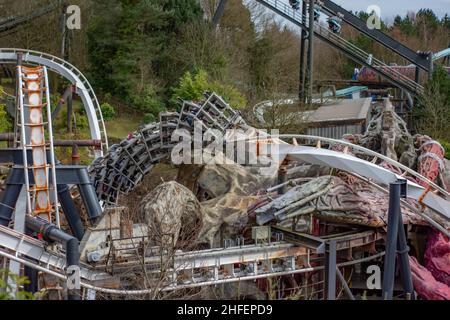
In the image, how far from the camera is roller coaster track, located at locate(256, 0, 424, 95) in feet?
90.9

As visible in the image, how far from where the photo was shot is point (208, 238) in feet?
46.1

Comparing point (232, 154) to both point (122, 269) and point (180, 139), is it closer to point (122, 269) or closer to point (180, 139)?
point (180, 139)

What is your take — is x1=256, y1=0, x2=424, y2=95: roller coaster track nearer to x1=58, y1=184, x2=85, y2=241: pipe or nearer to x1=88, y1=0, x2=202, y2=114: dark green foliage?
x1=88, y1=0, x2=202, y2=114: dark green foliage

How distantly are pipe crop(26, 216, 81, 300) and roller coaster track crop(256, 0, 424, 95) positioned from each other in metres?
20.3

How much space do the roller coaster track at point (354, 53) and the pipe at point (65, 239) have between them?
20.3 m

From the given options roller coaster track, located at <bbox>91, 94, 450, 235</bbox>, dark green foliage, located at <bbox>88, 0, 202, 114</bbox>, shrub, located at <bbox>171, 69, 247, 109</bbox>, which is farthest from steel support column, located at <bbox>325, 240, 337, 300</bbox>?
dark green foliage, located at <bbox>88, 0, 202, 114</bbox>

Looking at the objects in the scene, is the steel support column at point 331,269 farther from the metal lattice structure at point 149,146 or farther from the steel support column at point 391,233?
the metal lattice structure at point 149,146

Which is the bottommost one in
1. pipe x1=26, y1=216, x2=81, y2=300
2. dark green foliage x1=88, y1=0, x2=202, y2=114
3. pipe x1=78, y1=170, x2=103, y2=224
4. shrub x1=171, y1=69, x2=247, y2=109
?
pipe x1=26, y1=216, x2=81, y2=300

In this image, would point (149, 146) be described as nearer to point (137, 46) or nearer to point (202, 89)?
point (202, 89)

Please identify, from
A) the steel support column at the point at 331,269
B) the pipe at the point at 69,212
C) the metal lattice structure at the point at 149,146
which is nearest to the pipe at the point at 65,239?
the pipe at the point at 69,212

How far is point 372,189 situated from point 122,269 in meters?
6.40

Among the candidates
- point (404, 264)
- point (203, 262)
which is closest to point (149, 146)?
point (203, 262)
